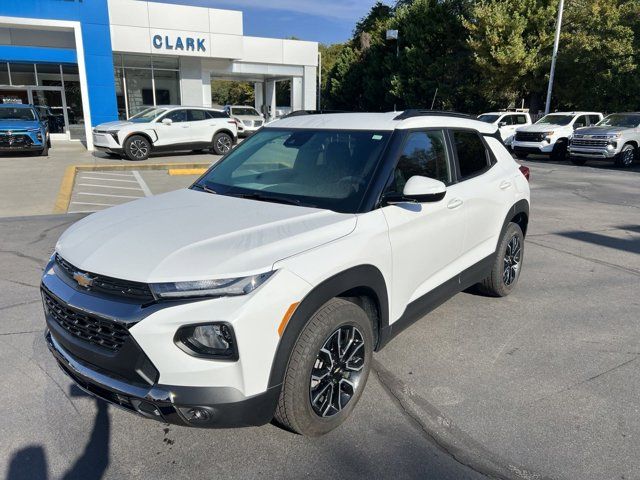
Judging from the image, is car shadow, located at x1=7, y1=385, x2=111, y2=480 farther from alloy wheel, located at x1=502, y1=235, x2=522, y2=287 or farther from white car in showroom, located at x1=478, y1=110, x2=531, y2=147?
white car in showroom, located at x1=478, y1=110, x2=531, y2=147

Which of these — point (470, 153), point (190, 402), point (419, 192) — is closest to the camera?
point (190, 402)

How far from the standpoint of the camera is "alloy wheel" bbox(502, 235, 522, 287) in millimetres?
4863

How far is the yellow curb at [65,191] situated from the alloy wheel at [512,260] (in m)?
7.41

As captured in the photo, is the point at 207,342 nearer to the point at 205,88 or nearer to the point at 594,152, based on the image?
the point at 594,152

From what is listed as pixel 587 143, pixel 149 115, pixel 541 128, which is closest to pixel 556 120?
pixel 541 128

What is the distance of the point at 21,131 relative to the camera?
15.6m

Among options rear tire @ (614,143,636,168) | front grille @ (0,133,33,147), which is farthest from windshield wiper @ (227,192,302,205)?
rear tire @ (614,143,636,168)

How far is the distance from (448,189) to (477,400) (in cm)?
152

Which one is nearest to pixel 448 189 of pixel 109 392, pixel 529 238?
pixel 109 392

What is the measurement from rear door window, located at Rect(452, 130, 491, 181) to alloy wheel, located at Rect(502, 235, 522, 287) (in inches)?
34.9

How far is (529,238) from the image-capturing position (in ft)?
24.0

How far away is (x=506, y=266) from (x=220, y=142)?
14.7 metres

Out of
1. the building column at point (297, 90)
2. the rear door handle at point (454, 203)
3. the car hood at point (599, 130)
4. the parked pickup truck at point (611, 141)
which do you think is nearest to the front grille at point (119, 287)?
the rear door handle at point (454, 203)

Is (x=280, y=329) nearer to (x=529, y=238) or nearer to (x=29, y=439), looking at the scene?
(x=29, y=439)
